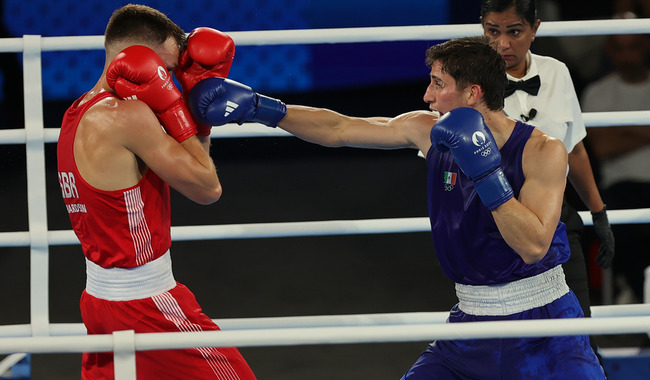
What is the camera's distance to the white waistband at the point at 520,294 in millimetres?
2258

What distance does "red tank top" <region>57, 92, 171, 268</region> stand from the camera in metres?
2.12

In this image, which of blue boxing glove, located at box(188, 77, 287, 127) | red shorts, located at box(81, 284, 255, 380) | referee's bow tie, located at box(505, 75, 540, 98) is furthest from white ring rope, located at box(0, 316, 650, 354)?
referee's bow tie, located at box(505, 75, 540, 98)

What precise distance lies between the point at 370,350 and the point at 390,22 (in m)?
3.68

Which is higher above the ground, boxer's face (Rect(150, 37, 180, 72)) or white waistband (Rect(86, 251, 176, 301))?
boxer's face (Rect(150, 37, 180, 72))

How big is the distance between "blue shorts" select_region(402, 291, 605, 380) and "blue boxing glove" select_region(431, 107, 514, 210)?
36 centimetres

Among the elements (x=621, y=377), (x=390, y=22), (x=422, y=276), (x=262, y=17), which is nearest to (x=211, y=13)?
(x=262, y=17)

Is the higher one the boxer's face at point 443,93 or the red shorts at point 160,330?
the boxer's face at point 443,93

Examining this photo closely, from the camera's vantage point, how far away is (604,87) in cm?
567

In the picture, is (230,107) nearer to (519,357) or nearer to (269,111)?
(269,111)

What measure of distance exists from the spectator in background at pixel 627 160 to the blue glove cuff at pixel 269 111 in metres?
3.49

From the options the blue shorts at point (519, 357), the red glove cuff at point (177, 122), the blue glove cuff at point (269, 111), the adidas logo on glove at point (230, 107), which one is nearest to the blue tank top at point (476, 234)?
the blue shorts at point (519, 357)

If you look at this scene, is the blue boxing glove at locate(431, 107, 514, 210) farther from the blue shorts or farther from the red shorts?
the red shorts

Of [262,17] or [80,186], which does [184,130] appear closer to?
[80,186]

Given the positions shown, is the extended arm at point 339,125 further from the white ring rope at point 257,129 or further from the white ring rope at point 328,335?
the white ring rope at point 328,335
